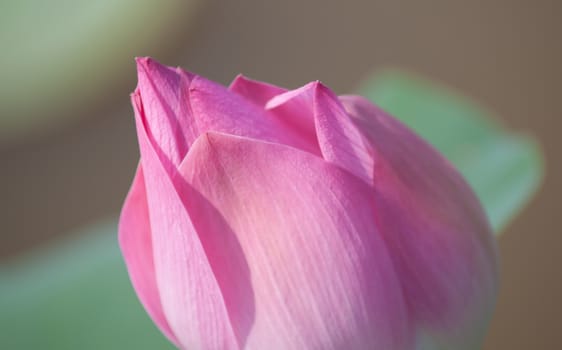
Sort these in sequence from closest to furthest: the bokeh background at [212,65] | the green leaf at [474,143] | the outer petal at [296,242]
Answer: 1. the outer petal at [296,242]
2. the green leaf at [474,143]
3. the bokeh background at [212,65]

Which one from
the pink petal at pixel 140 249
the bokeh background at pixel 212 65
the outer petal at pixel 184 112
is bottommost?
the pink petal at pixel 140 249

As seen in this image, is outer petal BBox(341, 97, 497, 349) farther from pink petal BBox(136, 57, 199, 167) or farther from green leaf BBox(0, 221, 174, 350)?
green leaf BBox(0, 221, 174, 350)

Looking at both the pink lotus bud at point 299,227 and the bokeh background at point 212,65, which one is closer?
the pink lotus bud at point 299,227

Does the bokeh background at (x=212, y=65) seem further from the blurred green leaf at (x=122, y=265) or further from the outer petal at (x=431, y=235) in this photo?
the outer petal at (x=431, y=235)

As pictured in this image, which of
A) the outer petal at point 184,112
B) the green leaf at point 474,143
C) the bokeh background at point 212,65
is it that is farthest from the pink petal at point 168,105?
the bokeh background at point 212,65

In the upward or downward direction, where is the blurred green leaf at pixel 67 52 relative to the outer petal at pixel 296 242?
upward

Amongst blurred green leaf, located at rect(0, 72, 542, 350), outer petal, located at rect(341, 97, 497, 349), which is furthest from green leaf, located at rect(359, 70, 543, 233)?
outer petal, located at rect(341, 97, 497, 349)

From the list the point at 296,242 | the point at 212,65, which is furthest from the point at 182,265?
the point at 212,65

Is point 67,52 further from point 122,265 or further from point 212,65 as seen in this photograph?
point 122,265
